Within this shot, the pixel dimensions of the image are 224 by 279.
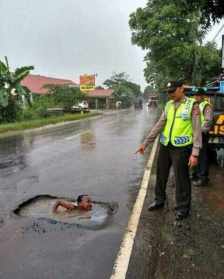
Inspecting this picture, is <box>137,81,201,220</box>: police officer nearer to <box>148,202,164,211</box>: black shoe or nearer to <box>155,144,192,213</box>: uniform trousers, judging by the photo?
<box>155,144,192,213</box>: uniform trousers

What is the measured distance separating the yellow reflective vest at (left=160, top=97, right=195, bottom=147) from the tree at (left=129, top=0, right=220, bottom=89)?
1957cm

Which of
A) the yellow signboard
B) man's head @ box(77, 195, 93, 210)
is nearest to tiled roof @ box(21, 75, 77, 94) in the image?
the yellow signboard

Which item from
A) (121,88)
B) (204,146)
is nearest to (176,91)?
(204,146)

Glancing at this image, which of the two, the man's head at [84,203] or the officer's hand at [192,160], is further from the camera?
the man's head at [84,203]

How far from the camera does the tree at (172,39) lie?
24.8 metres

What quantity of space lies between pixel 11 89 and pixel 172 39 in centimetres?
1116

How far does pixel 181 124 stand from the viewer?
18.0ft

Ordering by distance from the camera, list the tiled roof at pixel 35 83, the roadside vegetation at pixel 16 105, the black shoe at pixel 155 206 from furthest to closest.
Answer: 1. the tiled roof at pixel 35 83
2. the roadside vegetation at pixel 16 105
3. the black shoe at pixel 155 206

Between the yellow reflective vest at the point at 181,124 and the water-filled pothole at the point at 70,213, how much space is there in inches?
57.9

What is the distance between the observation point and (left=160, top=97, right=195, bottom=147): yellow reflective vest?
545cm

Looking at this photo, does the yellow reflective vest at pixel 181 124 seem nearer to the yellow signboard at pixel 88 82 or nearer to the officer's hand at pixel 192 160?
the officer's hand at pixel 192 160

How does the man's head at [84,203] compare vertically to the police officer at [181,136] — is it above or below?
below

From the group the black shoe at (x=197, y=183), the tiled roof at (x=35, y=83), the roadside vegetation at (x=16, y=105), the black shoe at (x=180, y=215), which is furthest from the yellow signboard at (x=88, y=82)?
the black shoe at (x=180, y=215)

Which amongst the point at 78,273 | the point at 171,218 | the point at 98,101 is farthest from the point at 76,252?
the point at 98,101
